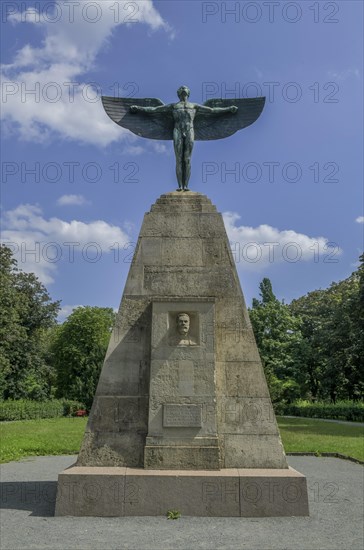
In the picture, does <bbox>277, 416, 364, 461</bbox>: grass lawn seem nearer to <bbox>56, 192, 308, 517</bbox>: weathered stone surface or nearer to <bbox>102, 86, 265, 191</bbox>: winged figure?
<bbox>56, 192, 308, 517</bbox>: weathered stone surface

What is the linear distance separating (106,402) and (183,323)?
1951 millimetres

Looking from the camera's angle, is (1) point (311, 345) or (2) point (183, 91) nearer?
(2) point (183, 91)

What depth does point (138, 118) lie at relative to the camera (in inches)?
428

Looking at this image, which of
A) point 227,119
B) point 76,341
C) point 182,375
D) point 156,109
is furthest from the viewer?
point 76,341

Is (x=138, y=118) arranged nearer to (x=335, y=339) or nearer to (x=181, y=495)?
(x=181, y=495)

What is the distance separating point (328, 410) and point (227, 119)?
30.4 meters

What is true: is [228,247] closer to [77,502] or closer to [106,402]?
[106,402]

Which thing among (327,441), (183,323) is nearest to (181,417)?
(183,323)

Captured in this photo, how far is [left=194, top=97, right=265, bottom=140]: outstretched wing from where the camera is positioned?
10.9 m

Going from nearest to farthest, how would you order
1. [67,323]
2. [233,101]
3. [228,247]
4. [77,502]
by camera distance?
[77,502] → [228,247] → [233,101] → [67,323]

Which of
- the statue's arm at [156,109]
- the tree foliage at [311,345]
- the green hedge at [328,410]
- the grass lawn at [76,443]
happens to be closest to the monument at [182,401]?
the statue's arm at [156,109]

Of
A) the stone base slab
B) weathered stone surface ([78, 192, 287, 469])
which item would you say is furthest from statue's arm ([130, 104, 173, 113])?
the stone base slab

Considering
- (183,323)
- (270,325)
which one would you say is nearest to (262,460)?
(183,323)

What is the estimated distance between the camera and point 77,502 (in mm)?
7832
